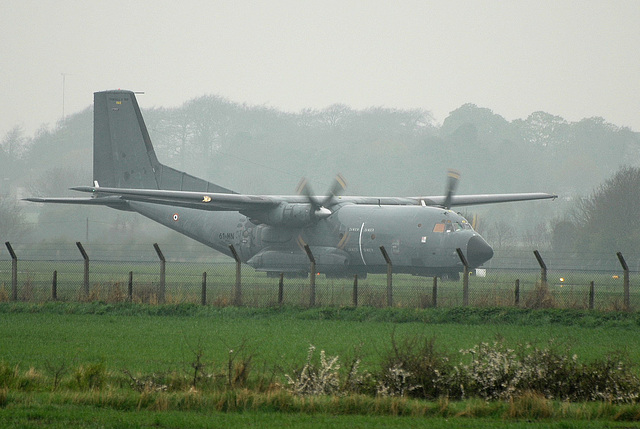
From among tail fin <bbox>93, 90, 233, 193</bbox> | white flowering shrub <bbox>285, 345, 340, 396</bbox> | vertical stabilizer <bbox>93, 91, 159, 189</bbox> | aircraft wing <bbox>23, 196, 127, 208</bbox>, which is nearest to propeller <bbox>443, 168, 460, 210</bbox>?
tail fin <bbox>93, 90, 233, 193</bbox>

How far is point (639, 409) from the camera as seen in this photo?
9617 millimetres

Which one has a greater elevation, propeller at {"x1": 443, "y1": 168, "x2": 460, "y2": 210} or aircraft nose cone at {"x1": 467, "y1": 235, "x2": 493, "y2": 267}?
propeller at {"x1": 443, "y1": 168, "x2": 460, "y2": 210}

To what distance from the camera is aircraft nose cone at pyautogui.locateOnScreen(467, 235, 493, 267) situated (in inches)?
1082

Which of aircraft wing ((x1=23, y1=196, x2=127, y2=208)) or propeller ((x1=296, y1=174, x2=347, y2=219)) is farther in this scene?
aircraft wing ((x1=23, y1=196, x2=127, y2=208))

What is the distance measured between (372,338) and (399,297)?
7.11m

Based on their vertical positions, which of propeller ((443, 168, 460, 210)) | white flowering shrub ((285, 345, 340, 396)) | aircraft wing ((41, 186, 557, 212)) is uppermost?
propeller ((443, 168, 460, 210))

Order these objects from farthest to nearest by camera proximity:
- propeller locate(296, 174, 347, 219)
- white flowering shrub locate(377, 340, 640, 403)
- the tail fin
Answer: the tail fin < propeller locate(296, 174, 347, 219) < white flowering shrub locate(377, 340, 640, 403)

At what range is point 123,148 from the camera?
36000mm

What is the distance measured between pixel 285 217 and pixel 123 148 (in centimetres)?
892

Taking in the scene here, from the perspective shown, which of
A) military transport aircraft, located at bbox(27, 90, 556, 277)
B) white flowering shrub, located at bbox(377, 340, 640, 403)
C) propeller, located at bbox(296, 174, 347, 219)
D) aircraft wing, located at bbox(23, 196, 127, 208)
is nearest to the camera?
white flowering shrub, located at bbox(377, 340, 640, 403)

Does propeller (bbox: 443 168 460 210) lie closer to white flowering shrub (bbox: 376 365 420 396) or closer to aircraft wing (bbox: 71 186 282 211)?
aircraft wing (bbox: 71 186 282 211)

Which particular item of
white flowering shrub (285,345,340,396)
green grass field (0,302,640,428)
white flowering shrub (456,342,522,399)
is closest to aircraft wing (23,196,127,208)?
green grass field (0,302,640,428)

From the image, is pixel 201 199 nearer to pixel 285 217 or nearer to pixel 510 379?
pixel 285 217

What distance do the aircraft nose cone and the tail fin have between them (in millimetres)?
13774
